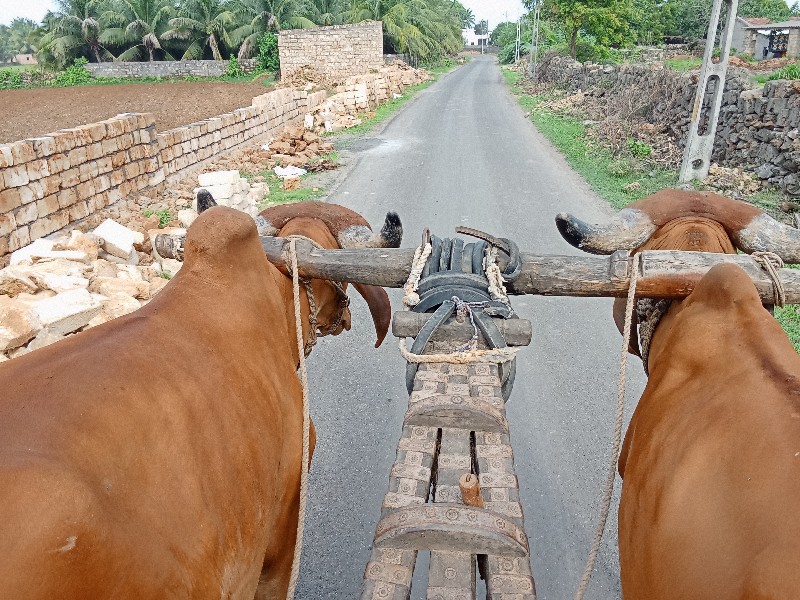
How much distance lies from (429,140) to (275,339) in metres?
13.9

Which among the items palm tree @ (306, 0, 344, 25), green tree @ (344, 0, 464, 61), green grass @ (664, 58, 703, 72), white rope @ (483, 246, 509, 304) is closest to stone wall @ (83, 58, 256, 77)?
palm tree @ (306, 0, 344, 25)

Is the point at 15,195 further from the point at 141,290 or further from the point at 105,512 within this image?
the point at 105,512

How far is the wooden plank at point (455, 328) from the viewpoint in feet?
7.93

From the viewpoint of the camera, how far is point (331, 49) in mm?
25203

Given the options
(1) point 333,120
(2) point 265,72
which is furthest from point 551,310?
(2) point 265,72

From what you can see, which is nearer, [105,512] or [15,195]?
[105,512]

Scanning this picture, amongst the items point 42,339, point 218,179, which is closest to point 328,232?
point 42,339

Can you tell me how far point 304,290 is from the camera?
2912mm

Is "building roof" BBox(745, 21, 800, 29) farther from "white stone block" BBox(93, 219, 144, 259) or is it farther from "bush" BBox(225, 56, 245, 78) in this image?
"white stone block" BBox(93, 219, 144, 259)

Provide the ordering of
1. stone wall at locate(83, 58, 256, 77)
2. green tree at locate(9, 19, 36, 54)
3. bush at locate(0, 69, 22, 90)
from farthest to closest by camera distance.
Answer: green tree at locate(9, 19, 36, 54), stone wall at locate(83, 58, 256, 77), bush at locate(0, 69, 22, 90)

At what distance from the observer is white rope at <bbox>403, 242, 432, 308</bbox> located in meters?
2.57

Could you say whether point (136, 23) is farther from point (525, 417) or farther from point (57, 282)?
point (525, 417)

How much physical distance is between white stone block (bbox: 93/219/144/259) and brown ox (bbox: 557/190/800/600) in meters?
6.03

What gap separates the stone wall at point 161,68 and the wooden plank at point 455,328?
34.3 metres
